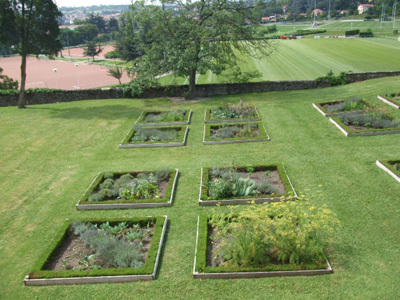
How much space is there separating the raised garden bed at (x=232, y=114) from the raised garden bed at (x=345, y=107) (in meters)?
3.35

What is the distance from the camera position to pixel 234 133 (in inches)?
677

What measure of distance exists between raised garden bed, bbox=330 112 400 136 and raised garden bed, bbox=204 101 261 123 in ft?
12.9

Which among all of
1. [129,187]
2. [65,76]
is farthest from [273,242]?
[65,76]

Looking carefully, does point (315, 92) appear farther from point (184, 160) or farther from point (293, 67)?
point (293, 67)

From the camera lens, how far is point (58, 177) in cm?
1412

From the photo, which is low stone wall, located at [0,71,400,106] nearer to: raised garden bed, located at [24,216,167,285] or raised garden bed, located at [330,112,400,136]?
raised garden bed, located at [330,112,400,136]

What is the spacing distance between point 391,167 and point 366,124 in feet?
14.6

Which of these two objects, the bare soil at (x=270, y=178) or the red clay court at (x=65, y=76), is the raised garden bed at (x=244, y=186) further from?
the red clay court at (x=65, y=76)

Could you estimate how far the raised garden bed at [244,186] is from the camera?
11.4 metres

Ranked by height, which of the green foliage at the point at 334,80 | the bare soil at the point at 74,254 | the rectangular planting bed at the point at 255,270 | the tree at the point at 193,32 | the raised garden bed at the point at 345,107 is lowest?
the bare soil at the point at 74,254

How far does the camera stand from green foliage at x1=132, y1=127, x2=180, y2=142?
1714 centimetres

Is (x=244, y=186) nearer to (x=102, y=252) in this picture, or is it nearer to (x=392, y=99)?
(x=102, y=252)

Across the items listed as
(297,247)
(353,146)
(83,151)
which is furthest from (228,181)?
(83,151)

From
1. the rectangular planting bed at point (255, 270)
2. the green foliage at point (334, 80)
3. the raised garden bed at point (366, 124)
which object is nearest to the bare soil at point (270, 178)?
the rectangular planting bed at point (255, 270)
